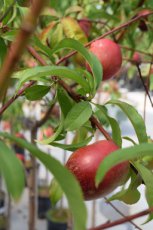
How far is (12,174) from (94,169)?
145 mm

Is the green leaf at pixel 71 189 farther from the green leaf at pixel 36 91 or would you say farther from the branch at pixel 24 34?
the green leaf at pixel 36 91

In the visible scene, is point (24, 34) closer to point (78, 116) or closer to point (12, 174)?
point (12, 174)

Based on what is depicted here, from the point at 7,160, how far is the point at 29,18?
0.09 m

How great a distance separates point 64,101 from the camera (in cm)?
39

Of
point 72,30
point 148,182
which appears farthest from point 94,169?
point 72,30

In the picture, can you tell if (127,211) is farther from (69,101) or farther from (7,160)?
(7,160)

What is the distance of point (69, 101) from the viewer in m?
0.39

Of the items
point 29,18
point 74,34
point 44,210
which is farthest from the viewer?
point 44,210

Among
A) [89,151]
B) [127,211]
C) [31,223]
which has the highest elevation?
[89,151]

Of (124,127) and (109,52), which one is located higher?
(109,52)

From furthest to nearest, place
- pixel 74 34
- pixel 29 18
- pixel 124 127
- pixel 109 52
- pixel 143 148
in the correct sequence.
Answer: pixel 124 127 → pixel 74 34 → pixel 109 52 → pixel 143 148 → pixel 29 18

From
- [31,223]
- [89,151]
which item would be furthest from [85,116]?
[31,223]

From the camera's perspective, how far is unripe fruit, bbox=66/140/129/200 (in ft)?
1.00

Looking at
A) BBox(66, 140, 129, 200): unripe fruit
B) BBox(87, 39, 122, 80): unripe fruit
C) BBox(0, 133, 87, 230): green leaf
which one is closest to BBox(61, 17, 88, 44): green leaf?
BBox(87, 39, 122, 80): unripe fruit
